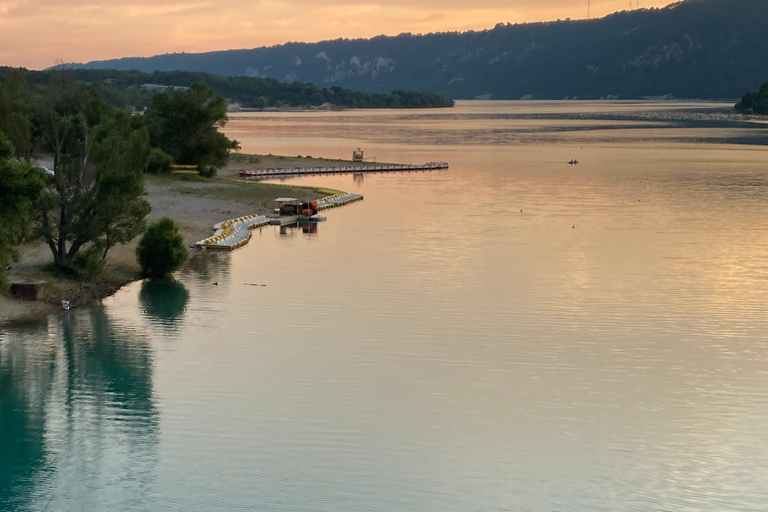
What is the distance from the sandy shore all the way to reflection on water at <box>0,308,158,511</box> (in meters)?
1.72

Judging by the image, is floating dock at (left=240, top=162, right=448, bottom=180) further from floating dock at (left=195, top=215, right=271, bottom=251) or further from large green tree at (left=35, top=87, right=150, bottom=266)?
large green tree at (left=35, top=87, right=150, bottom=266)

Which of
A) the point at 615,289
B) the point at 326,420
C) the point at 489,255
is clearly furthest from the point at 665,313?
the point at 326,420

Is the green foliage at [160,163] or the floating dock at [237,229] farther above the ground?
the green foliage at [160,163]

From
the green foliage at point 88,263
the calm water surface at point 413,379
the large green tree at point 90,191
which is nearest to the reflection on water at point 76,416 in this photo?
the calm water surface at point 413,379

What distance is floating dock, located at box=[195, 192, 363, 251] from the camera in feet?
189

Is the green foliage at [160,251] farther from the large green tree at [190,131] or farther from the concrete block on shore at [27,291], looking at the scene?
the large green tree at [190,131]

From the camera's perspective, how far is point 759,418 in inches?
1196

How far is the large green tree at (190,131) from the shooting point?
9275cm

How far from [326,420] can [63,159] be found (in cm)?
2140

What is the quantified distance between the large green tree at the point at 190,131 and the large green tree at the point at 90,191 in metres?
45.4

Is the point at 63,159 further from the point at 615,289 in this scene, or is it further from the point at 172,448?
the point at 615,289

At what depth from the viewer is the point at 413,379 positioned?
3394 cm

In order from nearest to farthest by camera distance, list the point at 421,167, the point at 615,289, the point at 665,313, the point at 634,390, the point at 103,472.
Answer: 1. the point at 103,472
2. the point at 634,390
3. the point at 665,313
4. the point at 615,289
5. the point at 421,167

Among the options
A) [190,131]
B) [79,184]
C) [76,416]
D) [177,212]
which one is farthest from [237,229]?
[190,131]
